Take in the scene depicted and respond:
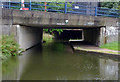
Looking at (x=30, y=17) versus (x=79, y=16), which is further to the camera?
(x=79, y=16)

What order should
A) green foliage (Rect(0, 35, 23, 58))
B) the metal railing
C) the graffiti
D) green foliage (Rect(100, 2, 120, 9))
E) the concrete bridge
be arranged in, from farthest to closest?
green foliage (Rect(100, 2, 120, 9)) → the graffiti → the metal railing → the concrete bridge → green foliage (Rect(0, 35, 23, 58))

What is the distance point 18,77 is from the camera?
5.21 m

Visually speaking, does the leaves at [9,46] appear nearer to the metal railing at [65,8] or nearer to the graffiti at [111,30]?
the metal railing at [65,8]

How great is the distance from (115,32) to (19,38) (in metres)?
8.84

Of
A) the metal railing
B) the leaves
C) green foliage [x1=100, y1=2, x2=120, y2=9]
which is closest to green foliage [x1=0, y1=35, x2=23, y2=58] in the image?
the leaves

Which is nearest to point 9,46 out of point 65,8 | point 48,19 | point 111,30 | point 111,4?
point 48,19

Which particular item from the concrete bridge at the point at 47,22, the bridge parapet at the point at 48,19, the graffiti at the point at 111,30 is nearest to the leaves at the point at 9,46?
the concrete bridge at the point at 47,22

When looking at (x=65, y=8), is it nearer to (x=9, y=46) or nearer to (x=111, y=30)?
(x=111, y=30)

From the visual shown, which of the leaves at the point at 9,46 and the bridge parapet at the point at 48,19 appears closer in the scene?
the leaves at the point at 9,46

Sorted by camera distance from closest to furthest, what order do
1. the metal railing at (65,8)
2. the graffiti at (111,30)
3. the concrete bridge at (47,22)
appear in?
the concrete bridge at (47,22) → the metal railing at (65,8) → the graffiti at (111,30)

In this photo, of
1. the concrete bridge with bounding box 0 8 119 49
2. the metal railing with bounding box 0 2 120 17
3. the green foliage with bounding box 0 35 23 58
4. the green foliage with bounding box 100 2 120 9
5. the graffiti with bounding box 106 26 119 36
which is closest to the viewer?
the green foliage with bounding box 0 35 23 58

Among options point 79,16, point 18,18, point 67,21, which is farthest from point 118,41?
point 18,18

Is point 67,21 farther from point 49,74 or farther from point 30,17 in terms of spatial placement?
point 49,74

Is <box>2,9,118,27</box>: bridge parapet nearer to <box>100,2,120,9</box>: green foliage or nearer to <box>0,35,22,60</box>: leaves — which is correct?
<box>0,35,22,60</box>: leaves
